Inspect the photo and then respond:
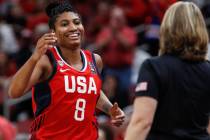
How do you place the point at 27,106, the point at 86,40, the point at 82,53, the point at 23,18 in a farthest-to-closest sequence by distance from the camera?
the point at 23,18, the point at 86,40, the point at 27,106, the point at 82,53

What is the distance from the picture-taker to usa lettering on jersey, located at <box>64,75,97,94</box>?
18.6ft

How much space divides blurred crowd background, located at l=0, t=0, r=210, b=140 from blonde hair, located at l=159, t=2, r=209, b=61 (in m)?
4.31

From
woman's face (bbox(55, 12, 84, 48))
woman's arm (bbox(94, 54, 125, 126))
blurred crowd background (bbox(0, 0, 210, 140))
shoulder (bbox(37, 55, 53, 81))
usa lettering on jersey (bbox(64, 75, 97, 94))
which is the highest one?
woman's face (bbox(55, 12, 84, 48))

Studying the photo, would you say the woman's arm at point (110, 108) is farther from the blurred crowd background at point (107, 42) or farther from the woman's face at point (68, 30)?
the blurred crowd background at point (107, 42)

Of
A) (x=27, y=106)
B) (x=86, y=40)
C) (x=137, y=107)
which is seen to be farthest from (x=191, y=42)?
(x=86, y=40)

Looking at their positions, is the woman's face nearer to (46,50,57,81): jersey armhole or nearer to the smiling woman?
the smiling woman

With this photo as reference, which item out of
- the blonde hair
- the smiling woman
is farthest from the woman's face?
the blonde hair

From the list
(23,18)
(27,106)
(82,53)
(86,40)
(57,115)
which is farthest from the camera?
(23,18)

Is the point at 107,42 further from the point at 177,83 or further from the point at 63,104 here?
the point at 177,83

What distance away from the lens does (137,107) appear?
14.5 ft

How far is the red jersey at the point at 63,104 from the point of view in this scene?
5.67 meters

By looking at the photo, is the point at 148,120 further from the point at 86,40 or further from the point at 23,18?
the point at 23,18

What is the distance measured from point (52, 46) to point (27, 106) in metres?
5.64

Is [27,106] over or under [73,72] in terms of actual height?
under
